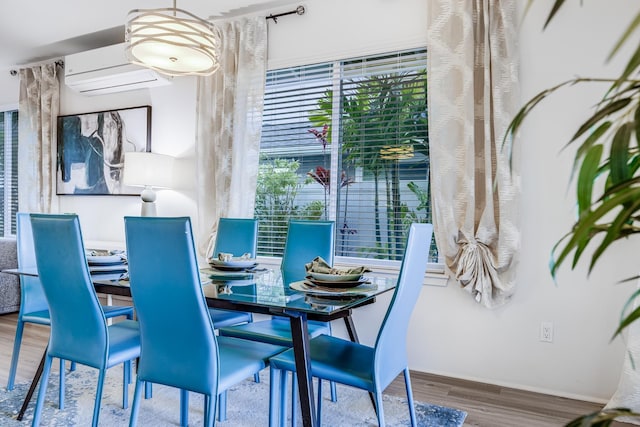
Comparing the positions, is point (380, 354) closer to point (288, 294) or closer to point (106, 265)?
point (288, 294)

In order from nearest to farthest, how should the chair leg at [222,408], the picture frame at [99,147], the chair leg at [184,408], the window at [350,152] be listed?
the chair leg at [184,408] → the chair leg at [222,408] → the window at [350,152] → the picture frame at [99,147]

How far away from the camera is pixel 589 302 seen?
8.48ft

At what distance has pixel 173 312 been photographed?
168 centimetres

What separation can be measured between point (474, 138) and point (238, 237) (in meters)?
1.60

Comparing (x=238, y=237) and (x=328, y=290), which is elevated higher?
(x=238, y=237)

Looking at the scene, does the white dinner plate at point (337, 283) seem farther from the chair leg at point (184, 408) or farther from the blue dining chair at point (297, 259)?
A: the chair leg at point (184, 408)

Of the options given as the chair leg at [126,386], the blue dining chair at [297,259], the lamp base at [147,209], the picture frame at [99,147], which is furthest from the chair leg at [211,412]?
the picture frame at [99,147]

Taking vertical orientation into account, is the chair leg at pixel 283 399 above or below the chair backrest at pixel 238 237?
below

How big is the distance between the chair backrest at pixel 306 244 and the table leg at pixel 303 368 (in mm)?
864

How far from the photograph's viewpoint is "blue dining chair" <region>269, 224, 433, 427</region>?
5.58 ft

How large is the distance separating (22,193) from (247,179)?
292cm

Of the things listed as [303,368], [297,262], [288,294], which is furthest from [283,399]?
[297,262]

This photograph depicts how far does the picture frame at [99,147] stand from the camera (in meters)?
4.33

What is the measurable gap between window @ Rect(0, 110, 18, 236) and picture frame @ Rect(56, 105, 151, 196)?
3.03 ft
